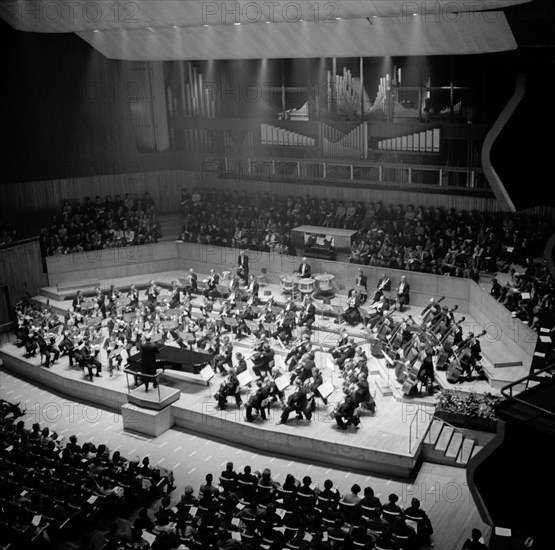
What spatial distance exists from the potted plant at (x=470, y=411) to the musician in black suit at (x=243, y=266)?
8.53m

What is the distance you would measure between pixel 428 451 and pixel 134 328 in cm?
837

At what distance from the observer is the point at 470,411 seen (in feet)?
47.0

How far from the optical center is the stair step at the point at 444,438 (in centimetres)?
1406

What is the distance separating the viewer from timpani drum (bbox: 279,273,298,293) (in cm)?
2116

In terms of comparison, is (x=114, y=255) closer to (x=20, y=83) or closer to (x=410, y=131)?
(x=20, y=83)

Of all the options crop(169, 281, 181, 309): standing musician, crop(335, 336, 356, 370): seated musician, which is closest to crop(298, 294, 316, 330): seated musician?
crop(335, 336, 356, 370): seated musician

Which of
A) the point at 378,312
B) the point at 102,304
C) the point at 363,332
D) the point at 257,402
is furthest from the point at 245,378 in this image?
the point at 102,304

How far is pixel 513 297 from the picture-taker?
1712 centimetres

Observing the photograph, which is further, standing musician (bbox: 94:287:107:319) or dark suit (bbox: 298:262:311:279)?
dark suit (bbox: 298:262:311:279)

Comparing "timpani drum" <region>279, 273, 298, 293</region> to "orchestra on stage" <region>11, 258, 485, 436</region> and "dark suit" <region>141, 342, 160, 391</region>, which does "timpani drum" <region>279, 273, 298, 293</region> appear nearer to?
"orchestra on stage" <region>11, 258, 485, 436</region>

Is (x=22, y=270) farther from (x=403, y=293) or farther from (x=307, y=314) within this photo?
(x=403, y=293)

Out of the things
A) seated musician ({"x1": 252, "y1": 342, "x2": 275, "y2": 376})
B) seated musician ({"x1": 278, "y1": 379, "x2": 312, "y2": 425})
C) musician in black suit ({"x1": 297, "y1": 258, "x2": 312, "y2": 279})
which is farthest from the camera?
musician in black suit ({"x1": 297, "y1": 258, "x2": 312, "y2": 279})

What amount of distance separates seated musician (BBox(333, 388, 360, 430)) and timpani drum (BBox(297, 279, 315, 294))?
6.46 m

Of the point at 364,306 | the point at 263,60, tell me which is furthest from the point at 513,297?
the point at 263,60
